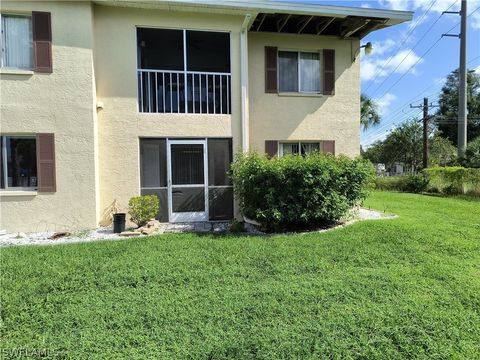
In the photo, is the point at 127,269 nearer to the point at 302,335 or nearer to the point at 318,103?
the point at 302,335

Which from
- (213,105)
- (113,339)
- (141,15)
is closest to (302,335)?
(113,339)

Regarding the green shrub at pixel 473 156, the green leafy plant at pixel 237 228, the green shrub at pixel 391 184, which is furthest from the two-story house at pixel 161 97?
the green shrub at pixel 473 156

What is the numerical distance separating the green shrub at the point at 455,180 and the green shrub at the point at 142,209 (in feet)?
48.7

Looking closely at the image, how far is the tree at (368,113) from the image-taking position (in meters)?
24.5

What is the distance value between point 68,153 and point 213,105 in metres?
4.11

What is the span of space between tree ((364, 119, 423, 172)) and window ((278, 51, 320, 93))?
29.5 m

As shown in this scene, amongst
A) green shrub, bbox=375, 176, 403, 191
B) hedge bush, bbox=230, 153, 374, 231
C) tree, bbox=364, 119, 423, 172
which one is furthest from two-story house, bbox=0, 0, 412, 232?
tree, bbox=364, 119, 423, 172

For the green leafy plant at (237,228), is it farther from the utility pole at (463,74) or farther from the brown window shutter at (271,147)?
the utility pole at (463,74)

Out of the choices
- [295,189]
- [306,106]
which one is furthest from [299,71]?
[295,189]

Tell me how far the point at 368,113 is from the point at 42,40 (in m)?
23.0

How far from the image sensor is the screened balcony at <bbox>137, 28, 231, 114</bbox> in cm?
883

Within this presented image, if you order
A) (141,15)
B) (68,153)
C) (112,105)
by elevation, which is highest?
(141,15)

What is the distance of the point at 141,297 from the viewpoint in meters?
4.27

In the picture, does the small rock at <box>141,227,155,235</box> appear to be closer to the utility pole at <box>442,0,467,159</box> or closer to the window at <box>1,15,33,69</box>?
the window at <box>1,15,33,69</box>
